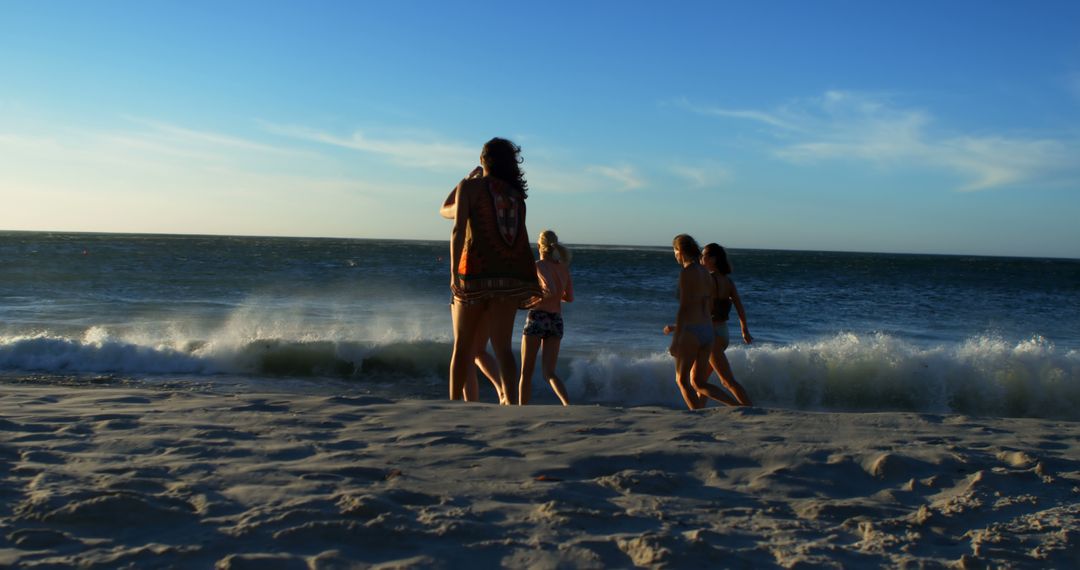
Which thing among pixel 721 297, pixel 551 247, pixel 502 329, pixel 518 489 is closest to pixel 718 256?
pixel 721 297

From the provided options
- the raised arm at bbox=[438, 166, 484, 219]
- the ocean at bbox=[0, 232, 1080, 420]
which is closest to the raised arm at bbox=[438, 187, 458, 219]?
the raised arm at bbox=[438, 166, 484, 219]

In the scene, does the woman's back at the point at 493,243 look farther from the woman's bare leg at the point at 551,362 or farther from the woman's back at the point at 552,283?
the woman's bare leg at the point at 551,362

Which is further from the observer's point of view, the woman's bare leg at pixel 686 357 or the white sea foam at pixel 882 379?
the white sea foam at pixel 882 379

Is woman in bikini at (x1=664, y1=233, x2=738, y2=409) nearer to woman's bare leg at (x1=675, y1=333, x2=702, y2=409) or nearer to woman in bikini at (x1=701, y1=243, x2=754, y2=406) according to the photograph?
woman's bare leg at (x1=675, y1=333, x2=702, y2=409)

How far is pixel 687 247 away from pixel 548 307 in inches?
44.1

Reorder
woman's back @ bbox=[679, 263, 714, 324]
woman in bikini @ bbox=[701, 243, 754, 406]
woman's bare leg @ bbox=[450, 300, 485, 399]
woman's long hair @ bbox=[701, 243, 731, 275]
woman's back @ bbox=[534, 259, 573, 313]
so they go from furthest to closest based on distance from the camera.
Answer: woman's long hair @ bbox=[701, 243, 731, 275] → woman in bikini @ bbox=[701, 243, 754, 406] → woman's back @ bbox=[534, 259, 573, 313] → woman's back @ bbox=[679, 263, 714, 324] → woman's bare leg @ bbox=[450, 300, 485, 399]

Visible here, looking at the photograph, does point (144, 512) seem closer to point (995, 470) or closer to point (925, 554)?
point (925, 554)

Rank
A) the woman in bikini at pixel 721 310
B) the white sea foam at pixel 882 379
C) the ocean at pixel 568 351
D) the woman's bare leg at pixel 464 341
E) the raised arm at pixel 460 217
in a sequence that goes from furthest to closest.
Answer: the ocean at pixel 568 351 < the white sea foam at pixel 882 379 < the woman in bikini at pixel 721 310 < the woman's bare leg at pixel 464 341 < the raised arm at pixel 460 217

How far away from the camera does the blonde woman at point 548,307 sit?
6383mm

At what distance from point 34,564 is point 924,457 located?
352 centimetres

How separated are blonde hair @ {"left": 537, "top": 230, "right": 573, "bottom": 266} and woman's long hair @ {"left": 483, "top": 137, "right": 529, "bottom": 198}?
1.47m

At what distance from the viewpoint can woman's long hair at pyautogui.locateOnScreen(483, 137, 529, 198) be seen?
493 cm

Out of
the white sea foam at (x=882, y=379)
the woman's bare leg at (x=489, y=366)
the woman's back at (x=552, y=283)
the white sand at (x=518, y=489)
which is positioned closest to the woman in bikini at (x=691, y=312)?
the woman's back at (x=552, y=283)

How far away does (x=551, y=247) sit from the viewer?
6457mm
